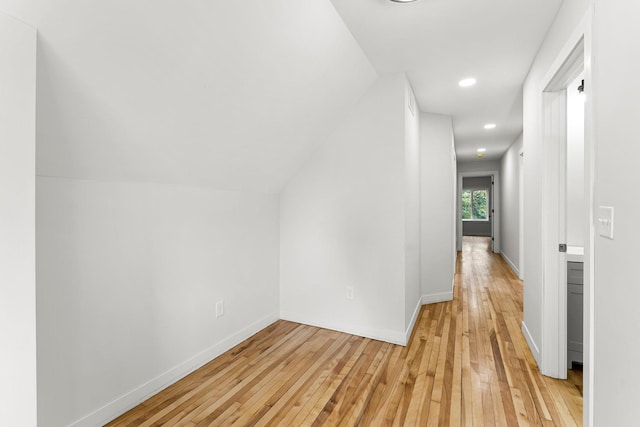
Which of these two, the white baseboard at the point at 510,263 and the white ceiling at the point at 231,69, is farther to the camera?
the white baseboard at the point at 510,263

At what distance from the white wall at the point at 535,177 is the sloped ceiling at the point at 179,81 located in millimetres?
1284

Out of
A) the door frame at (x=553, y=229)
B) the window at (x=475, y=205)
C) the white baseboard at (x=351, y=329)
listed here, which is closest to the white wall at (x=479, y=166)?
the window at (x=475, y=205)

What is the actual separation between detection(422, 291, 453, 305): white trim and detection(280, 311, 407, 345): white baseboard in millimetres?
1288

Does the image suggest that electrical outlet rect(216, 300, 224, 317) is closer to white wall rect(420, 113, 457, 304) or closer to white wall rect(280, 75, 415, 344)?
white wall rect(280, 75, 415, 344)

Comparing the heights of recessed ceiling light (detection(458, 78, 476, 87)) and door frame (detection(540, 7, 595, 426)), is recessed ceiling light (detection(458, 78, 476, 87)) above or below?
above

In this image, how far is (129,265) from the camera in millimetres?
1833

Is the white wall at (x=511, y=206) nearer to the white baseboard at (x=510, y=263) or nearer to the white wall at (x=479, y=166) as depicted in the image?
the white baseboard at (x=510, y=263)

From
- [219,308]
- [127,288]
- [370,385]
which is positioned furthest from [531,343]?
[127,288]

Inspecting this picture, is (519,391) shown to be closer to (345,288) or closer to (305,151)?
(345,288)

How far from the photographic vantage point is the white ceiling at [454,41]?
1.96 meters

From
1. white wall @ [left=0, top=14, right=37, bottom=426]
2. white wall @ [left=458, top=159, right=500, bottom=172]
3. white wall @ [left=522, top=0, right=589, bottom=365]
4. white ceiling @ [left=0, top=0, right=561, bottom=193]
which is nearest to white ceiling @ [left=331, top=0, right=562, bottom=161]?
white ceiling @ [left=0, top=0, right=561, bottom=193]

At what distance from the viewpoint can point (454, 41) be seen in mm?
2332

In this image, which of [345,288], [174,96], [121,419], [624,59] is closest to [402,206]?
[345,288]

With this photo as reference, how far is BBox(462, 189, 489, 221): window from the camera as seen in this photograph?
1233cm
